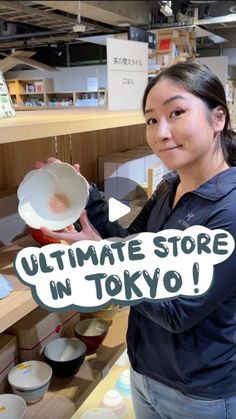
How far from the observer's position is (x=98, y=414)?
109 cm

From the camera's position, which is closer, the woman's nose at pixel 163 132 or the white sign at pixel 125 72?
the woman's nose at pixel 163 132

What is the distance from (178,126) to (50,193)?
299 mm

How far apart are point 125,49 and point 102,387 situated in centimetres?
96

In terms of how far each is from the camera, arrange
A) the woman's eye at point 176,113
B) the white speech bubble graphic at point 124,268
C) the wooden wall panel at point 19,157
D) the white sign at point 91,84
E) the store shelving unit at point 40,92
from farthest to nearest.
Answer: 1. the store shelving unit at point 40,92
2. the white sign at point 91,84
3. the wooden wall panel at point 19,157
4. the woman's eye at point 176,113
5. the white speech bubble graphic at point 124,268

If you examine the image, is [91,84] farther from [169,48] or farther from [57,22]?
[57,22]

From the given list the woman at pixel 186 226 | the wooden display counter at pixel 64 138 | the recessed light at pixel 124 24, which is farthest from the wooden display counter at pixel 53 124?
the recessed light at pixel 124 24

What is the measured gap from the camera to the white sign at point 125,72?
979 mm

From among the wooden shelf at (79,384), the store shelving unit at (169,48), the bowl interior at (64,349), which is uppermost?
the store shelving unit at (169,48)

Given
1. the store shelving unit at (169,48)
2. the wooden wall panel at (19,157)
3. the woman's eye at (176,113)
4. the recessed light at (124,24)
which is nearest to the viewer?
the woman's eye at (176,113)

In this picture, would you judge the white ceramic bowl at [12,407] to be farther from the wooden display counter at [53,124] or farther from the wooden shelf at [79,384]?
the wooden display counter at [53,124]

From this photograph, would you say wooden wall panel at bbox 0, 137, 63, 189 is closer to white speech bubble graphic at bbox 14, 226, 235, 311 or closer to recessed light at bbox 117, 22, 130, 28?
recessed light at bbox 117, 22, 130, 28

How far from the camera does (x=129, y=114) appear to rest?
104cm

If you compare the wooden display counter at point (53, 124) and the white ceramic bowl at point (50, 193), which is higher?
the wooden display counter at point (53, 124)

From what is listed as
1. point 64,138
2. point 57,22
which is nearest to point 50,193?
point 64,138
